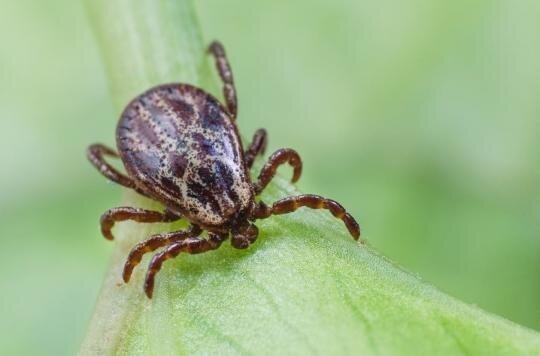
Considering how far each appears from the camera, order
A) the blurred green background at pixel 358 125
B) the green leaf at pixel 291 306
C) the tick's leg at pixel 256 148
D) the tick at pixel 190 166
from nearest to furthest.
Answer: the green leaf at pixel 291 306
the tick at pixel 190 166
the tick's leg at pixel 256 148
the blurred green background at pixel 358 125

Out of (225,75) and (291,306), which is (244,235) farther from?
(225,75)

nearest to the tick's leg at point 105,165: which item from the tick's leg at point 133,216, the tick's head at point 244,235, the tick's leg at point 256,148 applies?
the tick's leg at point 133,216

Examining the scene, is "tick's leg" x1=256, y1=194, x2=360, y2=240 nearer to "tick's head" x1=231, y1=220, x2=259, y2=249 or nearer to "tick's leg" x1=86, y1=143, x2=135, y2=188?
"tick's head" x1=231, y1=220, x2=259, y2=249

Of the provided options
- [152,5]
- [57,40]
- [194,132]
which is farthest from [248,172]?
[57,40]

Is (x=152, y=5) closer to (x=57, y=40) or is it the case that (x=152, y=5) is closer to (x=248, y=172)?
(x=248, y=172)

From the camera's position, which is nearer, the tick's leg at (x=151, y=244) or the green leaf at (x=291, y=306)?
the green leaf at (x=291, y=306)

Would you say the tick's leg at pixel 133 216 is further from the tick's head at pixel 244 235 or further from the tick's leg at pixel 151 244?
the tick's head at pixel 244 235

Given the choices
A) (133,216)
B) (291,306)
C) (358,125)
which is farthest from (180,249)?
(358,125)
